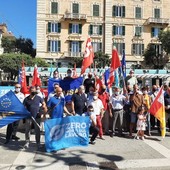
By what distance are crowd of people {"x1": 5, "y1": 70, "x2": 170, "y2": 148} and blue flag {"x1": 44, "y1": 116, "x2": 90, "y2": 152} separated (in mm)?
473

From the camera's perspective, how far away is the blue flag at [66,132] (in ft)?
25.5

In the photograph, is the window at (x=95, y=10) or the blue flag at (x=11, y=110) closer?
the blue flag at (x=11, y=110)

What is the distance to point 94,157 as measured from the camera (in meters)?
7.47

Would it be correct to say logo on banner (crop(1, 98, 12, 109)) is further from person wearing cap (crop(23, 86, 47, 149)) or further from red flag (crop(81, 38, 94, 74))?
red flag (crop(81, 38, 94, 74))

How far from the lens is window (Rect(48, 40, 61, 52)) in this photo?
49638 millimetres

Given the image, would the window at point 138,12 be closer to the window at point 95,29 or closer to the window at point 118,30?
the window at point 118,30

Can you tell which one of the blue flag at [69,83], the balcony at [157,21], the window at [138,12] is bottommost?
the blue flag at [69,83]

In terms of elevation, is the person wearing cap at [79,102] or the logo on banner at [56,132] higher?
the person wearing cap at [79,102]

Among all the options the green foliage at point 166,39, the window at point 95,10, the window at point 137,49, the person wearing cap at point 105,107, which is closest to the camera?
the person wearing cap at point 105,107

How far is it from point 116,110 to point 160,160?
3042 mm

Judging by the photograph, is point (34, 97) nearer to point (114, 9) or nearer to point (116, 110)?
point (116, 110)

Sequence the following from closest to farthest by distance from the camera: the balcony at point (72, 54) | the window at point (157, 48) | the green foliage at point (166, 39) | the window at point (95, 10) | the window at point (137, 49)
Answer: the green foliage at point (166, 39) → the window at point (157, 48) → the balcony at point (72, 54) → the window at point (95, 10) → the window at point (137, 49)

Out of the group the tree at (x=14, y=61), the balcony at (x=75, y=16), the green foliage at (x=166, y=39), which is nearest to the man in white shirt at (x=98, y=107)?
the tree at (x=14, y=61)

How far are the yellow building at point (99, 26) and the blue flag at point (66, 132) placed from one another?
42.1m
